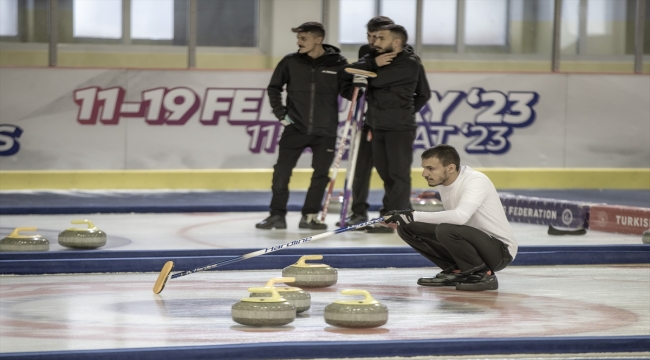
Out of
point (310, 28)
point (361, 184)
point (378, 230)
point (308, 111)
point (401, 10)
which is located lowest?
point (378, 230)

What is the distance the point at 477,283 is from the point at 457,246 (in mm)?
249

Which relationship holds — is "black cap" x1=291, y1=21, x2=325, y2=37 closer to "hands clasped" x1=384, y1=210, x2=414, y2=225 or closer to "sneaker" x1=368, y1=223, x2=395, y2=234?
"sneaker" x1=368, y1=223, x2=395, y2=234

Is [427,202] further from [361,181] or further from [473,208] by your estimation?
[473,208]

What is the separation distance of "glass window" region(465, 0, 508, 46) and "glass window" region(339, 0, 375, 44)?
48.3 inches

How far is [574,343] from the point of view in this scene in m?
4.34

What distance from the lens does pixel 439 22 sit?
13.0 m

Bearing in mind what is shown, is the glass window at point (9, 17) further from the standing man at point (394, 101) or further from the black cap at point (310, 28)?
the standing man at point (394, 101)

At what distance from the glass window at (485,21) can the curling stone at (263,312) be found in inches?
354

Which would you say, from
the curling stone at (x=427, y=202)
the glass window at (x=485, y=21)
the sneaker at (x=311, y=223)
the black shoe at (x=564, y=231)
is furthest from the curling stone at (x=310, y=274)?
the glass window at (x=485, y=21)

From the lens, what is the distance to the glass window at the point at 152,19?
477 inches

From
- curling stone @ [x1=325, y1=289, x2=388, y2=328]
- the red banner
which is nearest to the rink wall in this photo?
the red banner

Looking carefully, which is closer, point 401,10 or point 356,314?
point 356,314

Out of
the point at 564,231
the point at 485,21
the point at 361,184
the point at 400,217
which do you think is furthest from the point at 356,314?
the point at 485,21

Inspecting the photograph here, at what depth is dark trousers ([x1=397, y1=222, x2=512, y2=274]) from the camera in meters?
5.65
